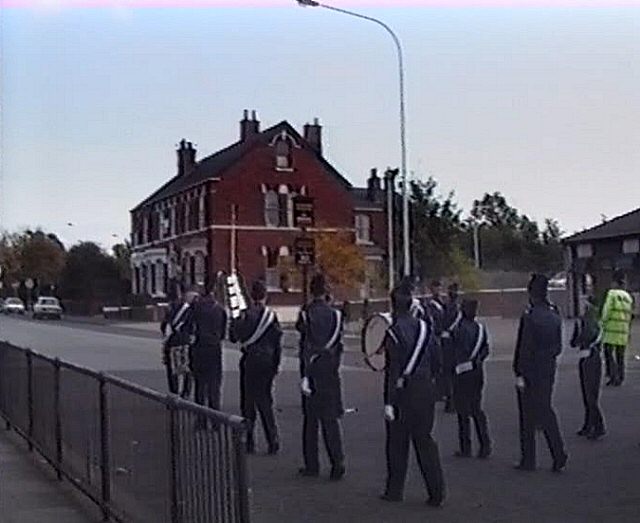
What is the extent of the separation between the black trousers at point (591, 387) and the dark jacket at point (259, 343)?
3.41m

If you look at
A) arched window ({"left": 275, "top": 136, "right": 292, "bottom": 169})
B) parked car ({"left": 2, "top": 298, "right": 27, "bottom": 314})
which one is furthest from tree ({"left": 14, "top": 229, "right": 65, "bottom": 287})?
arched window ({"left": 275, "top": 136, "right": 292, "bottom": 169})

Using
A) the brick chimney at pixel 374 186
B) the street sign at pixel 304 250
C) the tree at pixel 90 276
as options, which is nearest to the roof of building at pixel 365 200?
the brick chimney at pixel 374 186

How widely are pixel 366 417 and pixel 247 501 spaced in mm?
11713

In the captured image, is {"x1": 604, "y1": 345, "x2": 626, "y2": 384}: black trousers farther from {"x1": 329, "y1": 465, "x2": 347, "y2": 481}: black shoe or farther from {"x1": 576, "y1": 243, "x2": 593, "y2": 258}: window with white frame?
{"x1": 576, "y1": 243, "x2": 593, "y2": 258}: window with white frame

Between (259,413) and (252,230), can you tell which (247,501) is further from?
(252,230)

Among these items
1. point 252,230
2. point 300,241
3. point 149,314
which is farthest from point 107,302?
point 300,241

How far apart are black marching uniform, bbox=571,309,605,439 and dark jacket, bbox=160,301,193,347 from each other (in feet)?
16.7

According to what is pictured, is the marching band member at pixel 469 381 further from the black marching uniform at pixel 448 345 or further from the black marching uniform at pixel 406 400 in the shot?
the black marching uniform at pixel 406 400

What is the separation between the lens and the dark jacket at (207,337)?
16109 mm

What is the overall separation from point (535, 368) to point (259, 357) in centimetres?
284

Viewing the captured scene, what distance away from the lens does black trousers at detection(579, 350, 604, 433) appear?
1462 cm

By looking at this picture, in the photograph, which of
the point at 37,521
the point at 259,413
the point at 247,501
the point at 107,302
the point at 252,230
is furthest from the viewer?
the point at 107,302

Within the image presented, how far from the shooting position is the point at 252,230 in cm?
7269

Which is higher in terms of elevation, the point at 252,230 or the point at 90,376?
the point at 252,230
